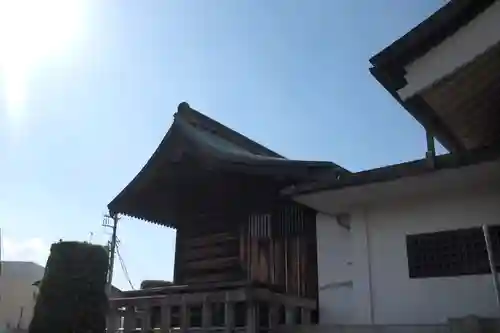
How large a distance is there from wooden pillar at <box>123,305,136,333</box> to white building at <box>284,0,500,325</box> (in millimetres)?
3088

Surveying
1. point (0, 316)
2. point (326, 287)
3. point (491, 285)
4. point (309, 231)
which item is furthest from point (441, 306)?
point (0, 316)

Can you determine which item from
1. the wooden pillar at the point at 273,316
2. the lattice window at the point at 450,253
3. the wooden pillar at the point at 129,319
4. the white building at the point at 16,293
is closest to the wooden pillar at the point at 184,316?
the wooden pillar at the point at 129,319

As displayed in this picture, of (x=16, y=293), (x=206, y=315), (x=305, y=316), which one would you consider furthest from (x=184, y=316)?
(x=16, y=293)

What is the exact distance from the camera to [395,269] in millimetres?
7801

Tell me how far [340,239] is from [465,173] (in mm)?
2548

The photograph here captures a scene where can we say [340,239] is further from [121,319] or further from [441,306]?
[121,319]

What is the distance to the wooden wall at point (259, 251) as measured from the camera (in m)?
9.02

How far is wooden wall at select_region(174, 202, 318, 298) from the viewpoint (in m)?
9.02

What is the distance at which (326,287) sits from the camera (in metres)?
8.52

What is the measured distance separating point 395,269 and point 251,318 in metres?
2.46

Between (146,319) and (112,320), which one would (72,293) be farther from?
(146,319)

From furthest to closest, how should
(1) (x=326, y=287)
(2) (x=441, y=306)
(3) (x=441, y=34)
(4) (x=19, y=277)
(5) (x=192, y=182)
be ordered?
(4) (x=19, y=277), (5) (x=192, y=182), (1) (x=326, y=287), (2) (x=441, y=306), (3) (x=441, y=34)

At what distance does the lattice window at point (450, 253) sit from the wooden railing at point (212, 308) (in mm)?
1814

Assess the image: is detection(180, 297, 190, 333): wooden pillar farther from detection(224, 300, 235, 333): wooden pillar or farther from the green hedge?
the green hedge
